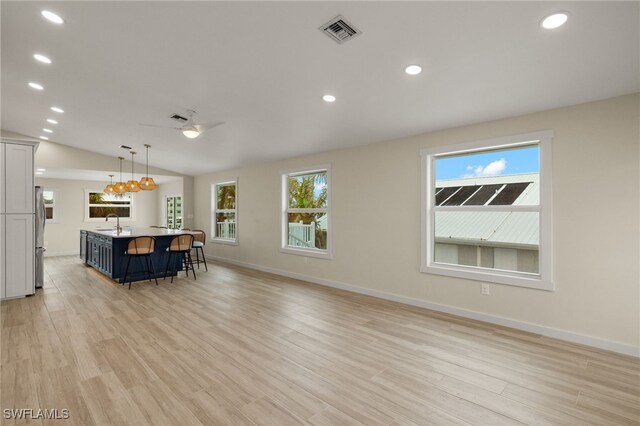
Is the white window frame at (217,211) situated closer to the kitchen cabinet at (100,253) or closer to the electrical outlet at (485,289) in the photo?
the kitchen cabinet at (100,253)

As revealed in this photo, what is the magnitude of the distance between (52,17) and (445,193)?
454 centimetres

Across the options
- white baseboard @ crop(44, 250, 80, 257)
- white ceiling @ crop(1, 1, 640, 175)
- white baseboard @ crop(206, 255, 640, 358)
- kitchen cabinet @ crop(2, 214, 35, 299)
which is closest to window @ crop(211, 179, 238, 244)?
white baseboard @ crop(206, 255, 640, 358)

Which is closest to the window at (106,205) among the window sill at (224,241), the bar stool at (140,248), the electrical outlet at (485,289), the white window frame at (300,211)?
the window sill at (224,241)

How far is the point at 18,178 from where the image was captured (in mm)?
4500

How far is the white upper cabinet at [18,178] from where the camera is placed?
4.41 metres

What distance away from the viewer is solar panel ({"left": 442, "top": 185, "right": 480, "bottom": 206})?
4020 millimetres

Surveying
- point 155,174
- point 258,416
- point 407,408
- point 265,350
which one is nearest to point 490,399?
point 407,408

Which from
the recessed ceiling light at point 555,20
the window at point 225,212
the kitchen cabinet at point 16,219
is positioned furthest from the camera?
the window at point 225,212

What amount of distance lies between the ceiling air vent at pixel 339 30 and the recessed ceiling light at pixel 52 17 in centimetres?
231

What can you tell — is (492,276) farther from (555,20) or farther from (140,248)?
(140,248)

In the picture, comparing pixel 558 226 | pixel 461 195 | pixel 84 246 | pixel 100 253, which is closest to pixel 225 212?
pixel 100 253

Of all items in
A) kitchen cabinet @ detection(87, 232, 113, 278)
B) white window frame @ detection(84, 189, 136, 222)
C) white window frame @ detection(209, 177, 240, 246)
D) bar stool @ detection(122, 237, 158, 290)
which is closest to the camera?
bar stool @ detection(122, 237, 158, 290)

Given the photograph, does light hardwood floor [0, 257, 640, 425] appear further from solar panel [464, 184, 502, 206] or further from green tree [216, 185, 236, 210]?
green tree [216, 185, 236, 210]

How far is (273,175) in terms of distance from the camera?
6672 mm
